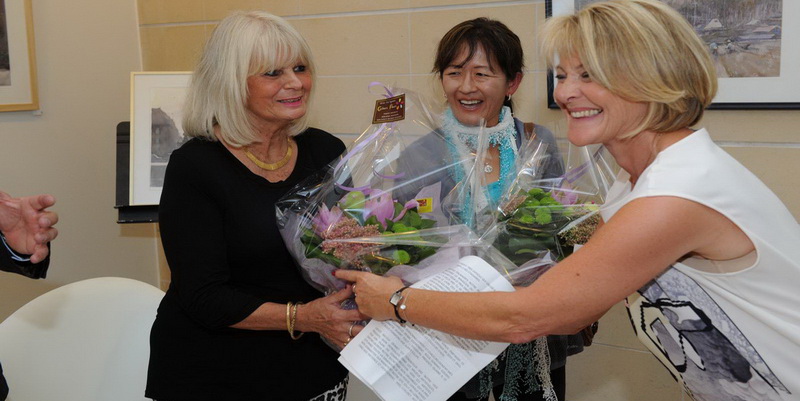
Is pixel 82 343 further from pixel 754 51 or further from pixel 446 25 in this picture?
pixel 754 51

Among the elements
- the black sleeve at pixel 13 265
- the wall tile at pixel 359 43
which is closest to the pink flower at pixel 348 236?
the black sleeve at pixel 13 265

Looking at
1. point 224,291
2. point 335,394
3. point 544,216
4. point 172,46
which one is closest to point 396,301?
point 544,216

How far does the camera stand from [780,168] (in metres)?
2.26

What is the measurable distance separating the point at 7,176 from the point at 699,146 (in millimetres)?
2729

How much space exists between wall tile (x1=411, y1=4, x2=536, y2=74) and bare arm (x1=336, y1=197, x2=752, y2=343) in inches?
59.1

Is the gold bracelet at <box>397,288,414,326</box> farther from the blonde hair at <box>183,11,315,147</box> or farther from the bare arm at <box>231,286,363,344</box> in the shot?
the blonde hair at <box>183,11,315,147</box>

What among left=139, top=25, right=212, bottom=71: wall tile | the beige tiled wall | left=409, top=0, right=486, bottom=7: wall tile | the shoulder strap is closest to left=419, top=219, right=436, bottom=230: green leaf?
the shoulder strap

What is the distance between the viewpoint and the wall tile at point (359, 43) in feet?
9.62

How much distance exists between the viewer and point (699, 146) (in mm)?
1247

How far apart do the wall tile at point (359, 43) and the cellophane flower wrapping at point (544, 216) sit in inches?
56.4

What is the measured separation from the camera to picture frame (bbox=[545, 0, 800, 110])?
2.16m

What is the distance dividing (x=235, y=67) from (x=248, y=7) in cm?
169

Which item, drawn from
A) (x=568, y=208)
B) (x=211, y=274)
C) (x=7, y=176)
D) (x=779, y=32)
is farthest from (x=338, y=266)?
(x=7, y=176)

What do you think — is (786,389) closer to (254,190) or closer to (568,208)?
(568,208)
